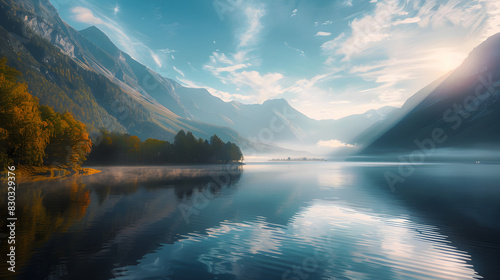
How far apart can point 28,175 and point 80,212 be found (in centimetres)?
5109

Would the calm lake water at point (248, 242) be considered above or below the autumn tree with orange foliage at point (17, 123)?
below

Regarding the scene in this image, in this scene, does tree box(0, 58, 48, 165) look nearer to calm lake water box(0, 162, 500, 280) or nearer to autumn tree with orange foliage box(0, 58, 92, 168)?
autumn tree with orange foliage box(0, 58, 92, 168)

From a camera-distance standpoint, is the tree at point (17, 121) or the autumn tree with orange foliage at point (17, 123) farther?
the tree at point (17, 121)

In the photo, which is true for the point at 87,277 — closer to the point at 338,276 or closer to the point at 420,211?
the point at 338,276

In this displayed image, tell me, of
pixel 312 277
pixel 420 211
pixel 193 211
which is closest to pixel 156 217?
pixel 193 211

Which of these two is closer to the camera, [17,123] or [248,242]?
[248,242]

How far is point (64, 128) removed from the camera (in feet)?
262

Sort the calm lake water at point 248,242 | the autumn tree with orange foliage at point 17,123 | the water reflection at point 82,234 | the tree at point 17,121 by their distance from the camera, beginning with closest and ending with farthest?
the water reflection at point 82,234
the calm lake water at point 248,242
the autumn tree with orange foliage at point 17,123
the tree at point 17,121

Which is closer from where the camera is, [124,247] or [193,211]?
[124,247]

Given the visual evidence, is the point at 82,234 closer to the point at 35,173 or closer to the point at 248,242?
the point at 248,242

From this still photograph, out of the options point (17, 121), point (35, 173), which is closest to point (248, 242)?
point (17, 121)

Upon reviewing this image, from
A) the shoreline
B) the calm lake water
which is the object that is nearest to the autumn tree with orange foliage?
the shoreline

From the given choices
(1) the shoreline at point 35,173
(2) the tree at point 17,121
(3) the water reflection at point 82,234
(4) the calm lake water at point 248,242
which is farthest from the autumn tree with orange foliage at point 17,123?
(4) the calm lake water at point 248,242

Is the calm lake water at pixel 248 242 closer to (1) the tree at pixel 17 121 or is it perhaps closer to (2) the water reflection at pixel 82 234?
(2) the water reflection at pixel 82 234
